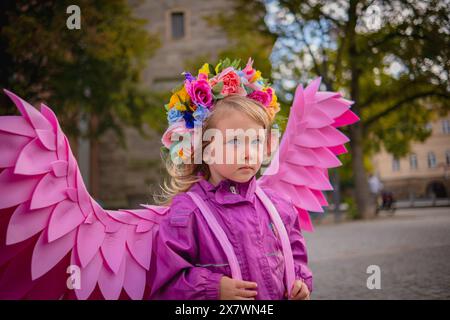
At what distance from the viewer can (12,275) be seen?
1369 millimetres

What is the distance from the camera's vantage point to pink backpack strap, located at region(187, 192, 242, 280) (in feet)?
4.75

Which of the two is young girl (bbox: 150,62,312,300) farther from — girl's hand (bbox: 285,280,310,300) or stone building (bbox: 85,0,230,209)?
stone building (bbox: 85,0,230,209)

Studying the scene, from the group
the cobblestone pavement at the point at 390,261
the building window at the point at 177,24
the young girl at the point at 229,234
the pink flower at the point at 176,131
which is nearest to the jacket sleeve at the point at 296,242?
the young girl at the point at 229,234

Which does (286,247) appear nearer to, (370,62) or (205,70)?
(205,70)

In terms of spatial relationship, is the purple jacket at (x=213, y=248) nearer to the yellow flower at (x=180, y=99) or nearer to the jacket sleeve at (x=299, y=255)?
the jacket sleeve at (x=299, y=255)

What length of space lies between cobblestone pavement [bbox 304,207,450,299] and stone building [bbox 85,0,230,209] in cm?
1073

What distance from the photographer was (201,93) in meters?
1.67

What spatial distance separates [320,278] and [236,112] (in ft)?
11.2

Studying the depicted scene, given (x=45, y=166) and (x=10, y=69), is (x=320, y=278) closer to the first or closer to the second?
(x=45, y=166)

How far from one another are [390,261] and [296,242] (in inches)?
161

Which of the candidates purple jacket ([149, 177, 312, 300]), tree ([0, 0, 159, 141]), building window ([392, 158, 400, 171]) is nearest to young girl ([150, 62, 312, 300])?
purple jacket ([149, 177, 312, 300])

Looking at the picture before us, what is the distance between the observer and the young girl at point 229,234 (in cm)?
144

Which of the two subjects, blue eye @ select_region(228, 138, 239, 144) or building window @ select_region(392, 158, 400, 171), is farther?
building window @ select_region(392, 158, 400, 171)

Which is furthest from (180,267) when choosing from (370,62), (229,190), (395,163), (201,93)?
(395,163)
